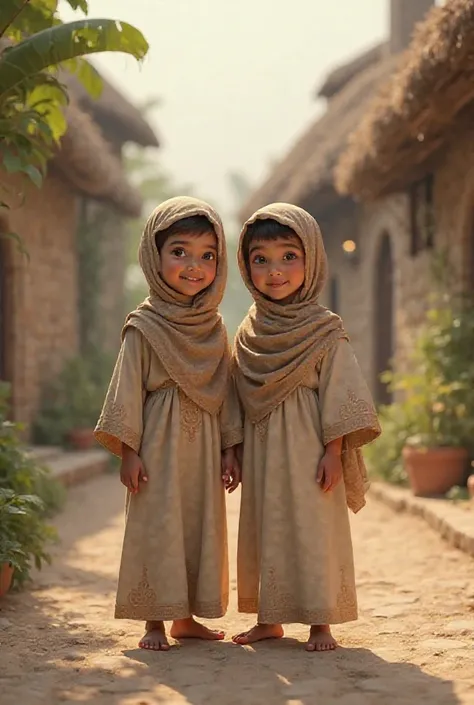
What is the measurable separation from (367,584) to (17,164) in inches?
103

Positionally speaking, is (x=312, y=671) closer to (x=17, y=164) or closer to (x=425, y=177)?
(x=17, y=164)

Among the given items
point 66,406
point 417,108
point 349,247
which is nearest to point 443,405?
point 417,108

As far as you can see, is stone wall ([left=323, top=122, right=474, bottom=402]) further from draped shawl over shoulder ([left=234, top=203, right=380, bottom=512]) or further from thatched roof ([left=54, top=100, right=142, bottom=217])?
draped shawl over shoulder ([left=234, top=203, right=380, bottom=512])

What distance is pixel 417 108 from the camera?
21.4 ft

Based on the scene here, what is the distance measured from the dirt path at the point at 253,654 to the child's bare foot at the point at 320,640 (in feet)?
0.13

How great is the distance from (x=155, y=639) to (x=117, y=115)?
10473mm


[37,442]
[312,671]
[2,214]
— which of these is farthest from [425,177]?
[312,671]

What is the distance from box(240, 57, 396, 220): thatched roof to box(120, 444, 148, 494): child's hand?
796 cm

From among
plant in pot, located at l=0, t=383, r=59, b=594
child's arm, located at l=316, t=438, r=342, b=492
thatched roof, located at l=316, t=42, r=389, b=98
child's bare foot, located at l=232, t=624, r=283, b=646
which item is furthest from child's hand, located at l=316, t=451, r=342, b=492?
thatched roof, located at l=316, t=42, r=389, b=98

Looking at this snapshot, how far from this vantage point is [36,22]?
15.0 feet

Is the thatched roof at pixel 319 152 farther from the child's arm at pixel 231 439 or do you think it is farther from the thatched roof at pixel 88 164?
the child's arm at pixel 231 439

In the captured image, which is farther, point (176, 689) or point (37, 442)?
point (37, 442)

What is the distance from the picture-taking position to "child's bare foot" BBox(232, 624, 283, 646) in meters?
3.49

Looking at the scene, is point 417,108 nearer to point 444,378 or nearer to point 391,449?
point 444,378
